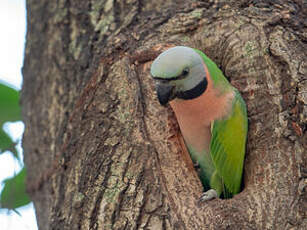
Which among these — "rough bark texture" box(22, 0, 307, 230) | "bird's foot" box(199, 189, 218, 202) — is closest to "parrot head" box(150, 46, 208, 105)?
"rough bark texture" box(22, 0, 307, 230)

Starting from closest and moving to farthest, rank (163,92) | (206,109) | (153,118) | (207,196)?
(207,196) < (163,92) < (153,118) < (206,109)

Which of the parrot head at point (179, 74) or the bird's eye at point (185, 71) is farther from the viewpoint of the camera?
the bird's eye at point (185, 71)

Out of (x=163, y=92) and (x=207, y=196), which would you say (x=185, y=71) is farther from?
(x=207, y=196)

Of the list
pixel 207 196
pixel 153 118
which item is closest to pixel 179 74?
pixel 153 118

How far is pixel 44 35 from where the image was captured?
4473 millimetres

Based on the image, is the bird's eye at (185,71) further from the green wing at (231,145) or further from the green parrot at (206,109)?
the green wing at (231,145)

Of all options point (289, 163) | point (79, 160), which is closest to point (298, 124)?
point (289, 163)

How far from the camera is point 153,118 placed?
359 cm

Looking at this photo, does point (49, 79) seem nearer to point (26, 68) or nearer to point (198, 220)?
point (26, 68)

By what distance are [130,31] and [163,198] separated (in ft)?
4.58

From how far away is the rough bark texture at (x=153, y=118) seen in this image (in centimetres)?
315

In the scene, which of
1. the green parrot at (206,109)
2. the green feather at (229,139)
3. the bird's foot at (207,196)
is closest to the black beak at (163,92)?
the green parrot at (206,109)

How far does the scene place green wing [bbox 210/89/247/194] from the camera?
11.7 ft

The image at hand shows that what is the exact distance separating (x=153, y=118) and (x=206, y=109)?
42cm
